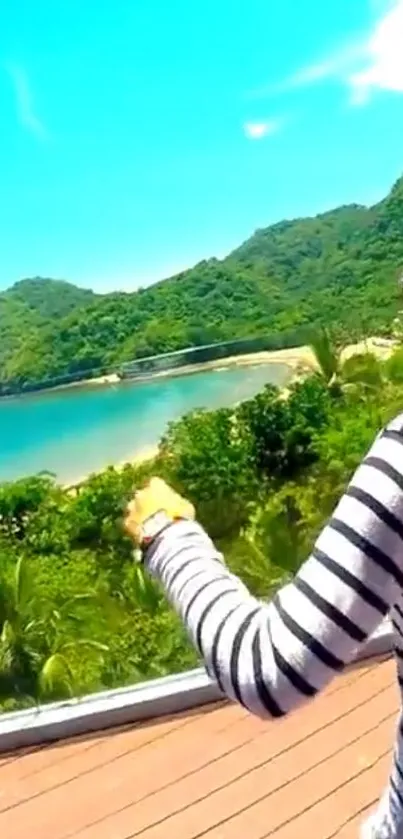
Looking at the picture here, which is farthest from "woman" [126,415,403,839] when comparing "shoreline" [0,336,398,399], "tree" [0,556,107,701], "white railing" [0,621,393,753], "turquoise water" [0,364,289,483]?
→ "turquoise water" [0,364,289,483]

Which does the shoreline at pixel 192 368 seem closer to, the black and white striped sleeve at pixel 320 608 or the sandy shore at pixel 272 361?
the sandy shore at pixel 272 361

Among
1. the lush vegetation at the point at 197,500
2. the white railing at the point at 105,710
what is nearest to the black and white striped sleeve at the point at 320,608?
the white railing at the point at 105,710

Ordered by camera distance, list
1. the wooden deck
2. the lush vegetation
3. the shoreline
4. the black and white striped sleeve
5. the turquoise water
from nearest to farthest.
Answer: the black and white striped sleeve
the wooden deck
the lush vegetation
the shoreline
the turquoise water

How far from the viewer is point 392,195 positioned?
22.9 meters

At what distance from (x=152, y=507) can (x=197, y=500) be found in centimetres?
614

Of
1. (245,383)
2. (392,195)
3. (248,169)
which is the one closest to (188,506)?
(392,195)

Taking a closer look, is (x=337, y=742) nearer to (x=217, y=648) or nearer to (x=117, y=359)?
(x=217, y=648)

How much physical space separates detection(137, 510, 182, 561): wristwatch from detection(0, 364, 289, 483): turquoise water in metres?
23.0

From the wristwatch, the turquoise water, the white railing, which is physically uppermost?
the wristwatch

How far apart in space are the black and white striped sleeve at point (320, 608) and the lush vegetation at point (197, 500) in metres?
4.22

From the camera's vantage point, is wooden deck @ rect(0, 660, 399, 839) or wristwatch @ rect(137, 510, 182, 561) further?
wooden deck @ rect(0, 660, 399, 839)

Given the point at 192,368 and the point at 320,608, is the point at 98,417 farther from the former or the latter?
the point at 320,608

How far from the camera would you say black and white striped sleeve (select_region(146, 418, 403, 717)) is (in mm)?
379

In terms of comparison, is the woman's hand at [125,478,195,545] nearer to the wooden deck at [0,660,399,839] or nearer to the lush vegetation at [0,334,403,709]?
the wooden deck at [0,660,399,839]
